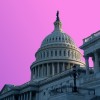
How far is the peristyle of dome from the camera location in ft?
400

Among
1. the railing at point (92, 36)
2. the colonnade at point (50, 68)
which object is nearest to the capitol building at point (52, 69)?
the colonnade at point (50, 68)

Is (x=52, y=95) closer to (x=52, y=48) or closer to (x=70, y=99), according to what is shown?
(x=70, y=99)

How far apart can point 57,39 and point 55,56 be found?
8.50m

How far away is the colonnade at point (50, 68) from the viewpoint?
120 m

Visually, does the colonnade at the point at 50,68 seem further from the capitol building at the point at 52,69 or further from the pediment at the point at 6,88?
the pediment at the point at 6,88

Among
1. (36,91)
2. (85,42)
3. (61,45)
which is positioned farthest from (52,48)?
(85,42)

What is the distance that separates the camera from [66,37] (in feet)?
433

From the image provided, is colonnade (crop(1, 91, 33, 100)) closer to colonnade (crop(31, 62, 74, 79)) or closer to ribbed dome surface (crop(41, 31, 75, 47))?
colonnade (crop(31, 62, 74, 79))

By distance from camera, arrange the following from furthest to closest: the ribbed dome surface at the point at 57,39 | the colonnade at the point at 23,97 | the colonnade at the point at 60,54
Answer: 1. the ribbed dome surface at the point at 57,39
2. the colonnade at the point at 60,54
3. the colonnade at the point at 23,97

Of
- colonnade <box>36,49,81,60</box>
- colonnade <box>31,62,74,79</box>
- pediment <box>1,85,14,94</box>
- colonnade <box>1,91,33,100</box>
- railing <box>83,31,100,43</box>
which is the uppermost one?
colonnade <box>36,49,81,60</box>

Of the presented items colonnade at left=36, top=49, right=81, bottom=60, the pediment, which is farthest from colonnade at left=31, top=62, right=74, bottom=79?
the pediment

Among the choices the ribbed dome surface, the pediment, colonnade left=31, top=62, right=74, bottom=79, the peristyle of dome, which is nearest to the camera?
colonnade left=31, top=62, right=74, bottom=79

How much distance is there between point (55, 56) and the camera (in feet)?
411

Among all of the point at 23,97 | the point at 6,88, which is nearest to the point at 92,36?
the point at 23,97
